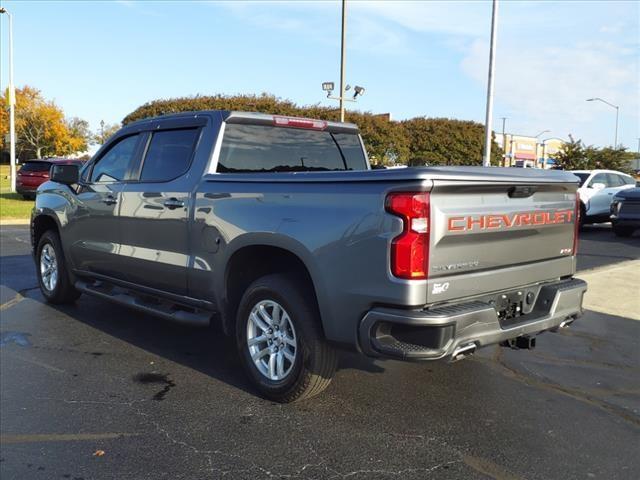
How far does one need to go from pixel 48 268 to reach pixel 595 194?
13802 mm

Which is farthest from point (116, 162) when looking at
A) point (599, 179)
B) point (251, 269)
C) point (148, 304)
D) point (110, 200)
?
point (599, 179)

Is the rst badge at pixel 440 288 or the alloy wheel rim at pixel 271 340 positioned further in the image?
the alloy wheel rim at pixel 271 340

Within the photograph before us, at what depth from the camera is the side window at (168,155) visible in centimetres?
491

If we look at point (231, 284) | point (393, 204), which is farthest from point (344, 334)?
point (231, 284)

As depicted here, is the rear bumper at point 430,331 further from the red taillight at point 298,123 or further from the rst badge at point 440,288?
the red taillight at point 298,123

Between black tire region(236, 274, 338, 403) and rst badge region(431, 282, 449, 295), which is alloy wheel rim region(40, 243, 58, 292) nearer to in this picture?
black tire region(236, 274, 338, 403)

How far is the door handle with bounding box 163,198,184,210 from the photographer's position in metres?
4.70

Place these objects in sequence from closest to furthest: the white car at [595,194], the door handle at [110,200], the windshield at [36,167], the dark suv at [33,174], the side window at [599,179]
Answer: the door handle at [110,200] < the white car at [595,194] < the side window at [599,179] < the dark suv at [33,174] < the windshield at [36,167]

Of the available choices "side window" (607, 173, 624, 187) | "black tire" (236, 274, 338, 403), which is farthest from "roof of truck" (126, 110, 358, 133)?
"side window" (607, 173, 624, 187)

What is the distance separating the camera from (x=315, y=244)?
11.9ft

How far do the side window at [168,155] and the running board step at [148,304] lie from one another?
3.52 ft

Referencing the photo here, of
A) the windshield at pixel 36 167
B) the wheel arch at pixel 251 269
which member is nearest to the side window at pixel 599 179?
the wheel arch at pixel 251 269

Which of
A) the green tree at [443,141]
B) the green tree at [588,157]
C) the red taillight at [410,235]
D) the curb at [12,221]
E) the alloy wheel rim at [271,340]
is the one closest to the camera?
the red taillight at [410,235]

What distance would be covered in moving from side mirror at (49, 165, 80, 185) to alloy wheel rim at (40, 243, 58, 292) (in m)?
0.98
